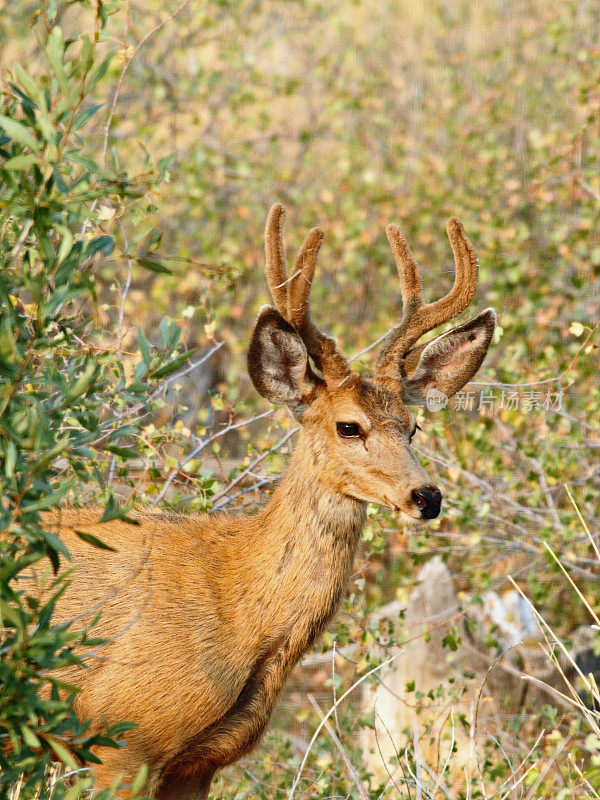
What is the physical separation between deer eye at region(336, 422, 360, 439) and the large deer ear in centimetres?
29

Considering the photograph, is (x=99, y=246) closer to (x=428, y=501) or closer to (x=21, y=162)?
(x=21, y=162)

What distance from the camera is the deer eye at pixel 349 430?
470 centimetres

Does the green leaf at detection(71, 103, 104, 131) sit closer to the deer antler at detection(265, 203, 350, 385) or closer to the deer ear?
the deer antler at detection(265, 203, 350, 385)

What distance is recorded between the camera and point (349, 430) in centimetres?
470

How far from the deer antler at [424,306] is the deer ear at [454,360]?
0.55ft

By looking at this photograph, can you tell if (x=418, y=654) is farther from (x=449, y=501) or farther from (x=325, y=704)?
(x=449, y=501)

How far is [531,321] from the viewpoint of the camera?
356 inches

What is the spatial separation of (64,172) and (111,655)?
196 centimetres

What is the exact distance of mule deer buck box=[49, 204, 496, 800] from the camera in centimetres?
434

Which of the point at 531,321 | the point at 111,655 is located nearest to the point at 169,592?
the point at 111,655

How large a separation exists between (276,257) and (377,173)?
7.45 m

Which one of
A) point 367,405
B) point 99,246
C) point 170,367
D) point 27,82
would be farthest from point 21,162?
point 367,405

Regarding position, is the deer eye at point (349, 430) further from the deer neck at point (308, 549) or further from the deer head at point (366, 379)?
the deer neck at point (308, 549)

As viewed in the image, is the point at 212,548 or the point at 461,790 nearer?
the point at 212,548
